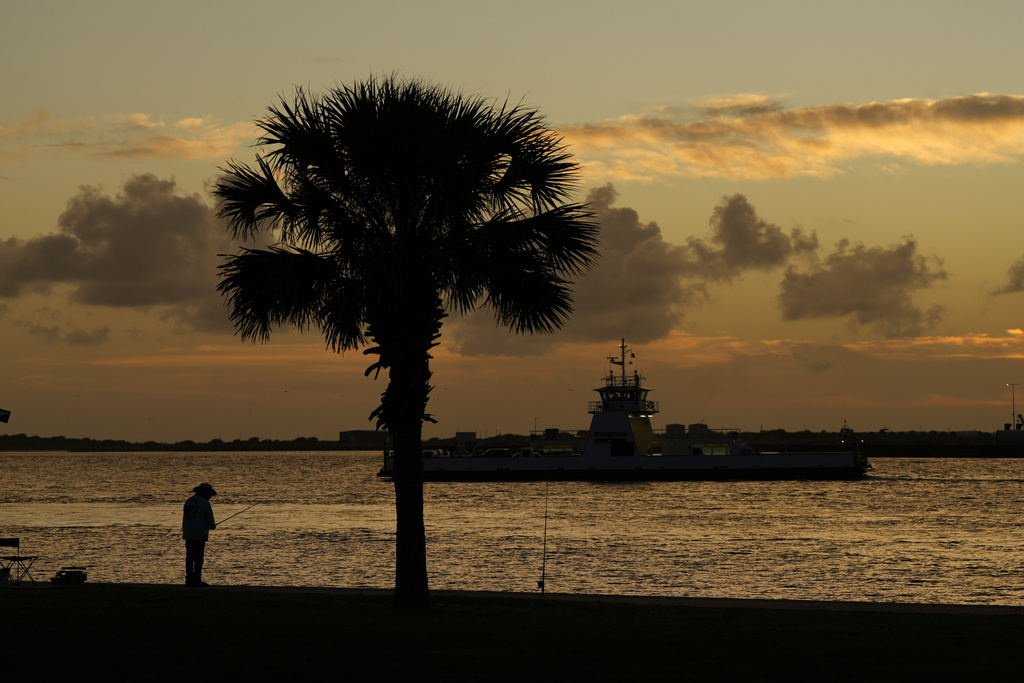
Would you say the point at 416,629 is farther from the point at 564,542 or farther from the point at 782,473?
the point at 782,473

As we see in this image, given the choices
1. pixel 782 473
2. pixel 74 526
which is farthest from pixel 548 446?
pixel 74 526

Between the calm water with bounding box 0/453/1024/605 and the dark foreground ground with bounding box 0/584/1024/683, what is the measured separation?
11.7 metres

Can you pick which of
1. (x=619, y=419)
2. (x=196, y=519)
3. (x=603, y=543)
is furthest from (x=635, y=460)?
(x=196, y=519)

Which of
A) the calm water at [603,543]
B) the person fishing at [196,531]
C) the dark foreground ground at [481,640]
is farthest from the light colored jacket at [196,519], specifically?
the calm water at [603,543]

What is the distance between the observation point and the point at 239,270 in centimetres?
1582

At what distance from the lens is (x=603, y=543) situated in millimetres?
40031

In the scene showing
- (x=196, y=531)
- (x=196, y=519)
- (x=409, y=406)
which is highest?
(x=409, y=406)

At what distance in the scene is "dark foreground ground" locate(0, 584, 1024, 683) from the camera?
416 inches

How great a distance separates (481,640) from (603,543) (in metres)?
28.3

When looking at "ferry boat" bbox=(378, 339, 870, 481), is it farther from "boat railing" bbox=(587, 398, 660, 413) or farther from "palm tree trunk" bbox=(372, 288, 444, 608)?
"palm tree trunk" bbox=(372, 288, 444, 608)

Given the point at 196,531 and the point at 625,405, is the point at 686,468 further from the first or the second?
the point at 196,531

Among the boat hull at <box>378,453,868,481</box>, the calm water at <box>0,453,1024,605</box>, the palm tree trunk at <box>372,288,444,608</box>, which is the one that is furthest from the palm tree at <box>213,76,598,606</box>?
the boat hull at <box>378,453,868,481</box>

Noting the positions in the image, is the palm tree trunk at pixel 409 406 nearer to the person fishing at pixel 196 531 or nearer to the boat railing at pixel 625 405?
the person fishing at pixel 196 531

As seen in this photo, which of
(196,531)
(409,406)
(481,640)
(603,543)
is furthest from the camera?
(603,543)
